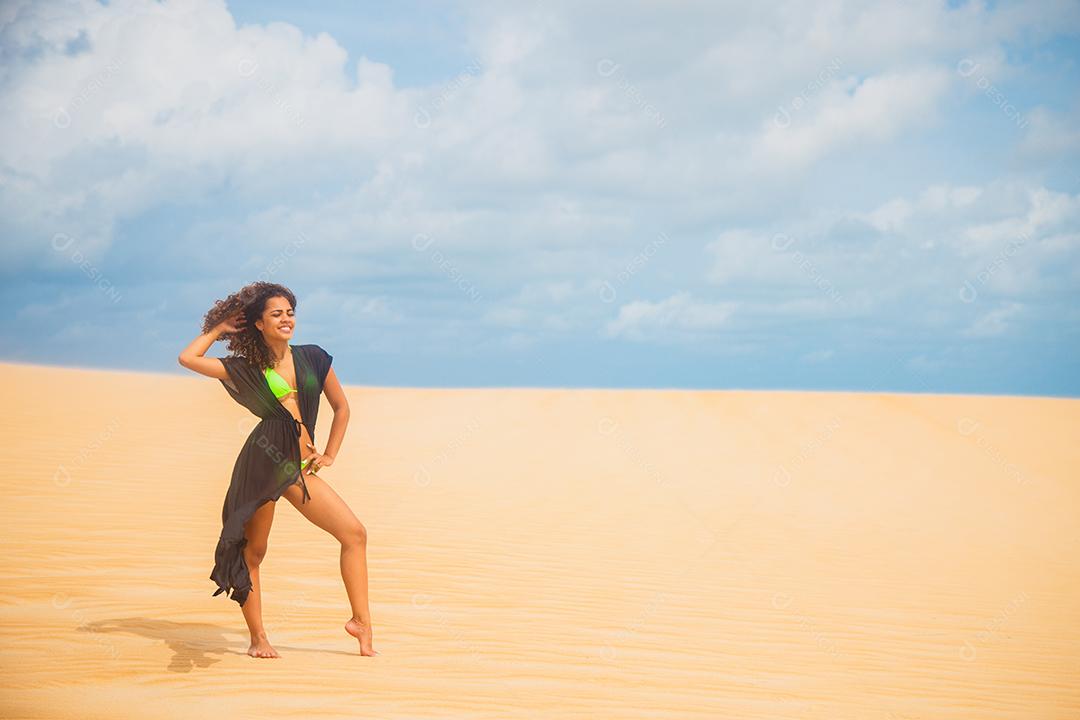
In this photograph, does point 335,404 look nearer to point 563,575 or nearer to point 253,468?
point 253,468

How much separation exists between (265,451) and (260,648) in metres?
1.02

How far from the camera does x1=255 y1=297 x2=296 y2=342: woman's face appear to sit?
4.68 metres

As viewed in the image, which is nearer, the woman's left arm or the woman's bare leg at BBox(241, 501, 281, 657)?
the woman's bare leg at BBox(241, 501, 281, 657)

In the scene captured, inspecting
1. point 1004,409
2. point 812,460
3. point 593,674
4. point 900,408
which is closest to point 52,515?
point 593,674

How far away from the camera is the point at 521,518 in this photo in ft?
32.9

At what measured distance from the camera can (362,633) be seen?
4.82 metres

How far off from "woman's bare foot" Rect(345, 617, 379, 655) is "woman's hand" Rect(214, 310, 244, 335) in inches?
63.3

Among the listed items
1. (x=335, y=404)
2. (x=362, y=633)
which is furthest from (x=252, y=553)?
(x=335, y=404)

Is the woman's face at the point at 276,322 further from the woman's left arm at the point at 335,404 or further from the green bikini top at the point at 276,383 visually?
the woman's left arm at the point at 335,404

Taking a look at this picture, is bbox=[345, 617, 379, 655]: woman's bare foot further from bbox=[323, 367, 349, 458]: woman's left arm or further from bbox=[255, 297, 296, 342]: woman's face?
bbox=[255, 297, 296, 342]: woman's face

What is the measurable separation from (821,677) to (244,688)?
3.06 metres

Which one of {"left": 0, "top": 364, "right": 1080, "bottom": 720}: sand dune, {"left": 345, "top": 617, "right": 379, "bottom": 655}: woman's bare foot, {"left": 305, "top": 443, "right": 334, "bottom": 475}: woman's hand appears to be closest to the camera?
{"left": 0, "top": 364, "right": 1080, "bottom": 720}: sand dune

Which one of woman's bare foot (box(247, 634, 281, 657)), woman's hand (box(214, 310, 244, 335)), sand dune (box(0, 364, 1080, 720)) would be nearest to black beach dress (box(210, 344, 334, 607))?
woman's hand (box(214, 310, 244, 335))

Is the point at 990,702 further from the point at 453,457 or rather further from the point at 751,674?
the point at 453,457
